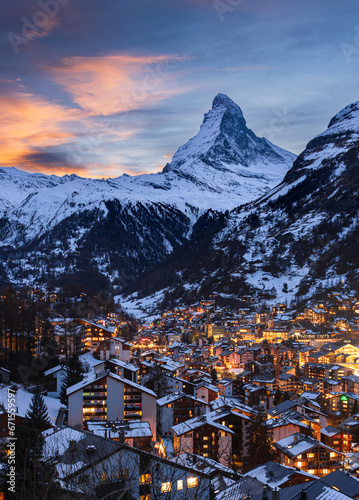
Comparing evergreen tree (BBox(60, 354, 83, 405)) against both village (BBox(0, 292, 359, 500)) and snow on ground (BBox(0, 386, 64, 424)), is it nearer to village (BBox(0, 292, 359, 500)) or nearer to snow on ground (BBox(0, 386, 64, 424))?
village (BBox(0, 292, 359, 500))

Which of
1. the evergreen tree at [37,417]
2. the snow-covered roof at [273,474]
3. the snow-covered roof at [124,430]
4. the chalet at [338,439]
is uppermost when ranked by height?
the evergreen tree at [37,417]

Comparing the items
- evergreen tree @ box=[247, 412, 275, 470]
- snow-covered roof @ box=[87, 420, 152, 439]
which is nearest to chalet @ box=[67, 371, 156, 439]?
evergreen tree @ box=[247, 412, 275, 470]

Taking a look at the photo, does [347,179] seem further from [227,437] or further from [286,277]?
[227,437]

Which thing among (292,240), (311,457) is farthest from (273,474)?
(292,240)

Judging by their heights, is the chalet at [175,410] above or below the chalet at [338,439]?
above

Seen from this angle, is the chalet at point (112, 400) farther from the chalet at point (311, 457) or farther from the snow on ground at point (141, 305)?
the snow on ground at point (141, 305)

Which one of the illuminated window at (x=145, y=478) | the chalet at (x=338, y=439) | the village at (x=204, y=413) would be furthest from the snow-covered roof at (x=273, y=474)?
the chalet at (x=338, y=439)
